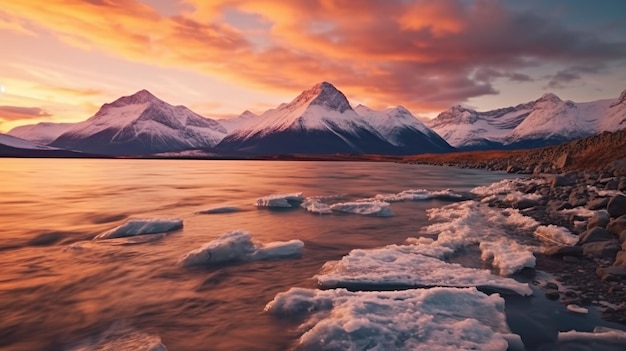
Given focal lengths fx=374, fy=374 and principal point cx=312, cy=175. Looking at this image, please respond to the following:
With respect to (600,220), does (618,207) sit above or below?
above

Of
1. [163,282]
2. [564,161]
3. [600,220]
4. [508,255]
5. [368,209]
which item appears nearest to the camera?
[163,282]

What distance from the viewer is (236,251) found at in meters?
13.3

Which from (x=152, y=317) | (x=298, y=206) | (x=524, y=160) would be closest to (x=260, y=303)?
(x=152, y=317)

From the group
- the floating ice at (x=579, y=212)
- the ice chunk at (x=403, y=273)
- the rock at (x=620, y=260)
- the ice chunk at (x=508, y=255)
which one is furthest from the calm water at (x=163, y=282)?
the floating ice at (x=579, y=212)

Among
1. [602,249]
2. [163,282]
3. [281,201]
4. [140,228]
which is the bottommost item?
[163,282]

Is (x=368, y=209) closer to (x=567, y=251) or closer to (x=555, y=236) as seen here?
(x=555, y=236)

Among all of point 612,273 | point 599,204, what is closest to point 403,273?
point 612,273

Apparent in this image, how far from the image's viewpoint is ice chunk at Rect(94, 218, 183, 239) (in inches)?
670

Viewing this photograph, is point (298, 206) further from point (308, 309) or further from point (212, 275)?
point (308, 309)

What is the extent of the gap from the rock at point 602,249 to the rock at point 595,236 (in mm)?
493

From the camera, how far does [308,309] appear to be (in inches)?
348

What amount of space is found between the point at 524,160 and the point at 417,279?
79475 millimetres

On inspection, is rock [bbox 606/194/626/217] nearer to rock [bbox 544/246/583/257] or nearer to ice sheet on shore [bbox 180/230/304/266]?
rock [bbox 544/246/583/257]

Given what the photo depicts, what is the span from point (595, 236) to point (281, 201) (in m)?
17.9
